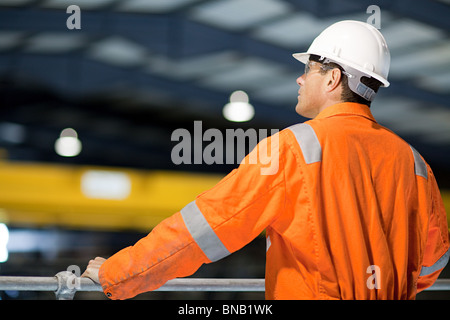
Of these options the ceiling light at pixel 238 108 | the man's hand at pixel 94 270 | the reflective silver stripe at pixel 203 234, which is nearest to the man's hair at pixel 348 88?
the reflective silver stripe at pixel 203 234

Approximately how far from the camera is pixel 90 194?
7.85 meters

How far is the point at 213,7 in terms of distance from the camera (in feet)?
37.5

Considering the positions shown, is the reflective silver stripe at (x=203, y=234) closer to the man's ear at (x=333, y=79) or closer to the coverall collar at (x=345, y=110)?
the coverall collar at (x=345, y=110)

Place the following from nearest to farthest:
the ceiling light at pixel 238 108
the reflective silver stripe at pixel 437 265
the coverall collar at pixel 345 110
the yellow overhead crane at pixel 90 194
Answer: the coverall collar at pixel 345 110, the reflective silver stripe at pixel 437 265, the yellow overhead crane at pixel 90 194, the ceiling light at pixel 238 108

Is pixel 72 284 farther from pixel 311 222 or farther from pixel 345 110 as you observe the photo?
pixel 345 110

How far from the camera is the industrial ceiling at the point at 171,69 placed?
1089 centimetres

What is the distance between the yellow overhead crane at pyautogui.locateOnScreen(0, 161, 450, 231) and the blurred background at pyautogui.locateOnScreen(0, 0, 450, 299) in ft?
0.07

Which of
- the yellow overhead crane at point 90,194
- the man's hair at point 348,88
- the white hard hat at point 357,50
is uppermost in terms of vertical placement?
the yellow overhead crane at point 90,194

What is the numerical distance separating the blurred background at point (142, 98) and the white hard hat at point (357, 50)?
7.96 ft

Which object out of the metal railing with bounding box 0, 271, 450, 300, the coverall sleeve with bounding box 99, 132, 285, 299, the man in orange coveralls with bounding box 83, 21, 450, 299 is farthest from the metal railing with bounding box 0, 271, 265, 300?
the coverall sleeve with bounding box 99, 132, 285, 299

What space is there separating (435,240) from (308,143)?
0.75m

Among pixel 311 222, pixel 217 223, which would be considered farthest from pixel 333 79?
pixel 217 223
